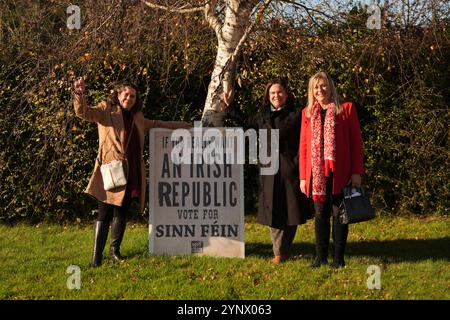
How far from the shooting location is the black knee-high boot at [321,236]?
4965 mm

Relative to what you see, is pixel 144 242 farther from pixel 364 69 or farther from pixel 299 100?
pixel 364 69

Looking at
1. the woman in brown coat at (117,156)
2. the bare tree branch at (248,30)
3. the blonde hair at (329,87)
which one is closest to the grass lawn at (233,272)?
the woman in brown coat at (117,156)

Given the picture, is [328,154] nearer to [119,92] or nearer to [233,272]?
[233,272]

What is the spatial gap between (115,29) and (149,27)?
0.33 m

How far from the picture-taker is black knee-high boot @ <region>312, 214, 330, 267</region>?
496 cm

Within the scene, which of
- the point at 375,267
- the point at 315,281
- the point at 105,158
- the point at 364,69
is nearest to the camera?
the point at 315,281

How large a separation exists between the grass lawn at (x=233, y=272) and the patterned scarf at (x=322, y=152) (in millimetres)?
735

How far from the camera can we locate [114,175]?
512 centimetres

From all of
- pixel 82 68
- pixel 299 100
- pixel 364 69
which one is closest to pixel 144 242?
pixel 82 68

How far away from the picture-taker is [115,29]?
17.7 feet

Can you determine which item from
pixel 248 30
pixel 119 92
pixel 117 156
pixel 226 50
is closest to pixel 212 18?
pixel 226 50

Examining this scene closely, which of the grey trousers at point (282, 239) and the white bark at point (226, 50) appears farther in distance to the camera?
the white bark at point (226, 50)

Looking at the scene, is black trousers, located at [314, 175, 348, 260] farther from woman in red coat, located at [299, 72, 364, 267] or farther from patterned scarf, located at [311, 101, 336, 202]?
patterned scarf, located at [311, 101, 336, 202]

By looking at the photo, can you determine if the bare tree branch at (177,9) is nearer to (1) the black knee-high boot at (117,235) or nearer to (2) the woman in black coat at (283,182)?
(2) the woman in black coat at (283,182)
